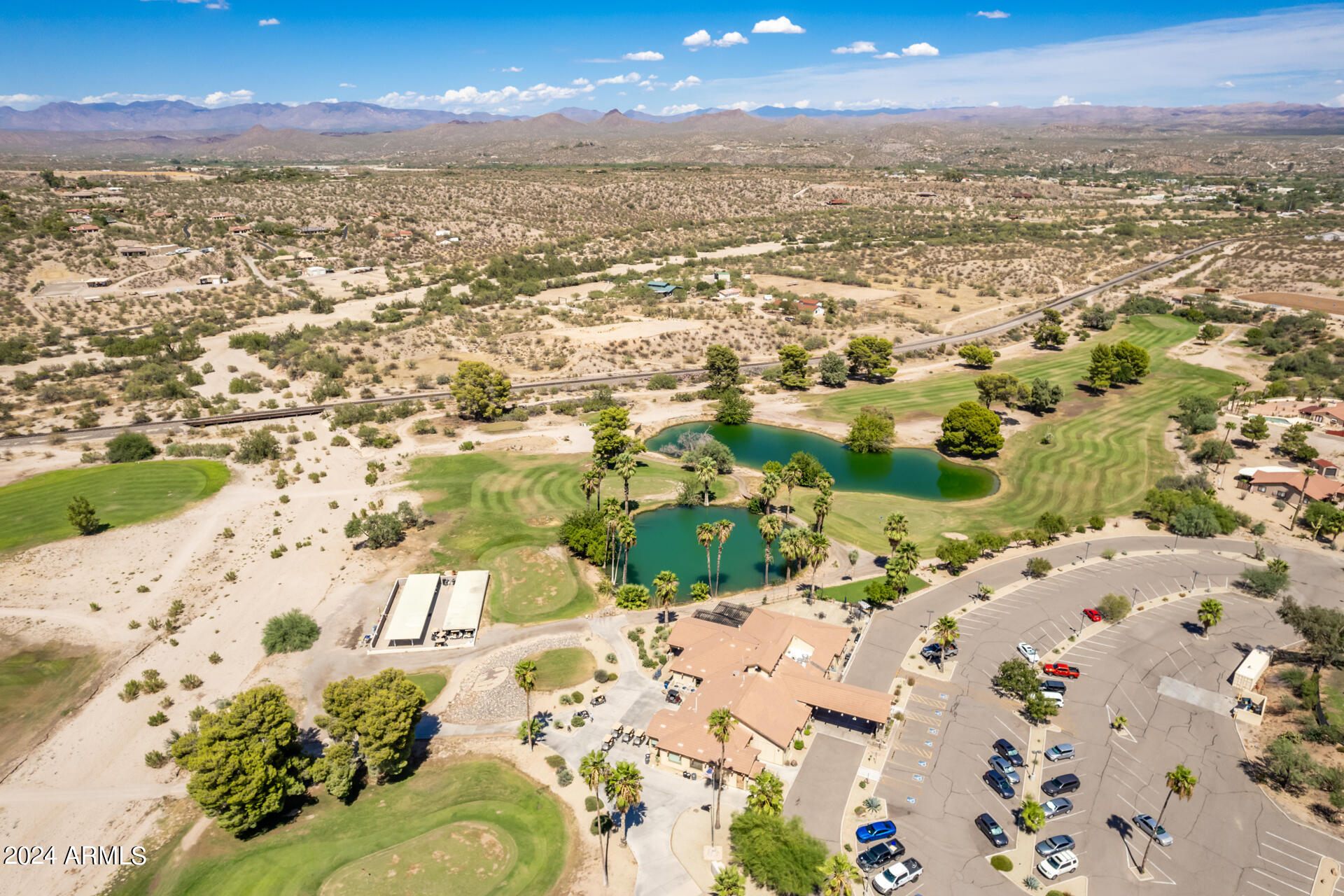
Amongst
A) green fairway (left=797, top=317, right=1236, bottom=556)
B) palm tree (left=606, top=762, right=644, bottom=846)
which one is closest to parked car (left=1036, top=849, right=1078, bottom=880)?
palm tree (left=606, top=762, right=644, bottom=846)

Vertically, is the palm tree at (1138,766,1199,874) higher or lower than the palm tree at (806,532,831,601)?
lower

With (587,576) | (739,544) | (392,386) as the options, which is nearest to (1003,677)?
(739,544)

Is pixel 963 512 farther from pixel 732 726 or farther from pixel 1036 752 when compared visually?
pixel 732 726

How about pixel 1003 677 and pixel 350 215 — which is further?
pixel 350 215

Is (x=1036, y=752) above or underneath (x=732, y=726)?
underneath

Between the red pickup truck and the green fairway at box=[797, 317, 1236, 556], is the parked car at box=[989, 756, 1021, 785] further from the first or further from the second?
the green fairway at box=[797, 317, 1236, 556]
